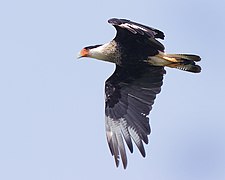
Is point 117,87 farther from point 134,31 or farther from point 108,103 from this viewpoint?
point 134,31

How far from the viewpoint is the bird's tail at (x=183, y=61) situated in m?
11.5

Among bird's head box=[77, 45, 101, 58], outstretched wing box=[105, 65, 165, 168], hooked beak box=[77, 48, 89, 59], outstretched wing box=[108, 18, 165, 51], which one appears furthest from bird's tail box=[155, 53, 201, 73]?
hooked beak box=[77, 48, 89, 59]

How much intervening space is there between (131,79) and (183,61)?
3.41 feet

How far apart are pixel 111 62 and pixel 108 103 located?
803mm

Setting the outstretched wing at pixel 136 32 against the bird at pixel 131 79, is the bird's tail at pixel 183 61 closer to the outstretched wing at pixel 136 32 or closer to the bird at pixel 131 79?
the bird at pixel 131 79

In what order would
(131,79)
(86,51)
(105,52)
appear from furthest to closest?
1. (131,79)
2. (86,51)
3. (105,52)

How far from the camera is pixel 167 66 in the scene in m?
11.8

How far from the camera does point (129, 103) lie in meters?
12.2

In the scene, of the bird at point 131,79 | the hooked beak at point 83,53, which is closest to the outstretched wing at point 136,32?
the bird at point 131,79

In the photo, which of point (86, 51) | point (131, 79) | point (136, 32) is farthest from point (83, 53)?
point (136, 32)

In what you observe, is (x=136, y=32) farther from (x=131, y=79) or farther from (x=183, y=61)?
(x=131, y=79)

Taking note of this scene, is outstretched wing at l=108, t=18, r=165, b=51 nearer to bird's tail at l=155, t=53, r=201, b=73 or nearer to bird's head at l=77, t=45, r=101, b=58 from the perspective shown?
bird's tail at l=155, t=53, r=201, b=73

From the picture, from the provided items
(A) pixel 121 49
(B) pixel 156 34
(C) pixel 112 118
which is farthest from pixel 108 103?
(B) pixel 156 34

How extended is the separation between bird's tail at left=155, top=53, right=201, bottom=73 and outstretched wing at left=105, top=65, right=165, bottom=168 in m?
0.36
